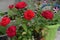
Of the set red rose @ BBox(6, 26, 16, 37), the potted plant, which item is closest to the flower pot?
the potted plant

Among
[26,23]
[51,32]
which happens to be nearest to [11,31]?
[26,23]

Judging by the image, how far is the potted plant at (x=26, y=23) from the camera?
743 millimetres

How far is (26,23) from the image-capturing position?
772 millimetres

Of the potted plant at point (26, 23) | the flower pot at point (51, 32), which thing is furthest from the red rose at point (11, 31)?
the flower pot at point (51, 32)

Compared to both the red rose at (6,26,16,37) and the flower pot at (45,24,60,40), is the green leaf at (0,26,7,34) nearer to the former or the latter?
the red rose at (6,26,16,37)

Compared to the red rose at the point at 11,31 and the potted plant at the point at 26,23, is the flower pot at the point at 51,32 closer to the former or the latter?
the potted plant at the point at 26,23

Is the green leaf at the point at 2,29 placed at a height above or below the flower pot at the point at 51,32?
above

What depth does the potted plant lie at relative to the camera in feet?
2.44

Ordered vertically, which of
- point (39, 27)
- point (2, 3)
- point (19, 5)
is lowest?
point (2, 3)

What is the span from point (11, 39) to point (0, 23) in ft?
0.32

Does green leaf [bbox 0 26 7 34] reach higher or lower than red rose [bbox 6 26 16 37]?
lower

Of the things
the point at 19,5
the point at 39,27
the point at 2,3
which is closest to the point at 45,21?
the point at 39,27

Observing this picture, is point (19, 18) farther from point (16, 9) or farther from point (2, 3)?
point (2, 3)

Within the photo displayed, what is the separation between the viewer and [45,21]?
2.70ft
